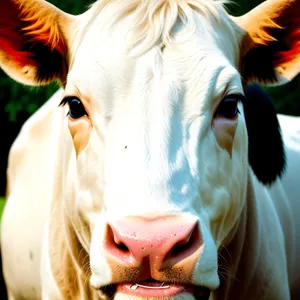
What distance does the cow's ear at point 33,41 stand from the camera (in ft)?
12.5

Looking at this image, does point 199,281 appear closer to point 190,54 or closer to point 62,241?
point 190,54

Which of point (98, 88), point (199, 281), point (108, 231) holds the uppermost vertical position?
point (98, 88)

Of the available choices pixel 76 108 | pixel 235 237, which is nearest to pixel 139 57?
pixel 76 108

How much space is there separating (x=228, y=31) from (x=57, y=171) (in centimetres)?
136

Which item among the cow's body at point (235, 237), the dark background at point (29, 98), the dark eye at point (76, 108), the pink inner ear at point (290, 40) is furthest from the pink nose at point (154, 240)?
the dark background at point (29, 98)

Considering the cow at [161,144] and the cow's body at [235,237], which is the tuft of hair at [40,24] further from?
the cow's body at [235,237]

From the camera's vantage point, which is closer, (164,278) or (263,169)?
(164,278)

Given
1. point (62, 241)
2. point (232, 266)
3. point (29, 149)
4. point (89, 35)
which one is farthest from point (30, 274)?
point (89, 35)

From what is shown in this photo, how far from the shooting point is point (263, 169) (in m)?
4.48

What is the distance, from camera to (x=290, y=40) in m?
3.99

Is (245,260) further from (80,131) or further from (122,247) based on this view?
(122,247)

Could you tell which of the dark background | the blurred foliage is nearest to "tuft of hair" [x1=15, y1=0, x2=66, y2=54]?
the blurred foliage

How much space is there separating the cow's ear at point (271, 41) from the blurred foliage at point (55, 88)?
816 cm

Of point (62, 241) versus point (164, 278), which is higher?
point (164, 278)
